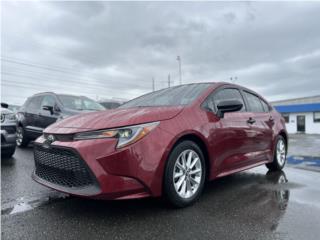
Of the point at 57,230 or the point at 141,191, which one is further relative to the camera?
the point at 141,191

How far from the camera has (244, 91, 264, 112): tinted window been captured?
15.0 ft

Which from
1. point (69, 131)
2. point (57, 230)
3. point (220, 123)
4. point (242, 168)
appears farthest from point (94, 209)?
point (242, 168)

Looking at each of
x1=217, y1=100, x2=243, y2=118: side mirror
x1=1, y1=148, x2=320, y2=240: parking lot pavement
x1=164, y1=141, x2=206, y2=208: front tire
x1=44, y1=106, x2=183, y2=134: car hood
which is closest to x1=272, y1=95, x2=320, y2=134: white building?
x1=1, y1=148, x2=320, y2=240: parking lot pavement

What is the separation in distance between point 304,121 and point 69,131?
3256 cm

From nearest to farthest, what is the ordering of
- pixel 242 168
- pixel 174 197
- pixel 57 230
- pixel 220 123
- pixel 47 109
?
pixel 57 230 → pixel 174 197 → pixel 220 123 → pixel 242 168 → pixel 47 109

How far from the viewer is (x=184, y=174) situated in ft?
10.2

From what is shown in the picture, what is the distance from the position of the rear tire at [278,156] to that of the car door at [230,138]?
1228 millimetres

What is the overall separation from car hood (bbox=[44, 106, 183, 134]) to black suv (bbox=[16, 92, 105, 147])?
3703mm

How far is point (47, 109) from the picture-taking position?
23.3 ft

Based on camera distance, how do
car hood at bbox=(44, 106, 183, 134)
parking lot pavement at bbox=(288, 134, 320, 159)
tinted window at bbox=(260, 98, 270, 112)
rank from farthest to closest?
parking lot pavement at bbox=(288, 134, 320, 159)
tinted window at bbox=(260, 98, 270, 112)
car hood at bbox=(44, 106, 183, 134)

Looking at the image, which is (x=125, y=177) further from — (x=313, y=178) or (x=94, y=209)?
(x=313, y=178)

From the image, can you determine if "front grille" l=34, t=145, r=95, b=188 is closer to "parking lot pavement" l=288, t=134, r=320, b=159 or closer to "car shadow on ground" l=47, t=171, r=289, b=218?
"car shadow on ground" l=47, t=171, r=289, b=218

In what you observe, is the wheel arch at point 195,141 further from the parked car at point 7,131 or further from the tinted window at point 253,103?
the parked car at point 7,131

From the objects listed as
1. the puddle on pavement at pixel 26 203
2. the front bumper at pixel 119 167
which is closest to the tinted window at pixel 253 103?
the front bumper at pixel 119 167
